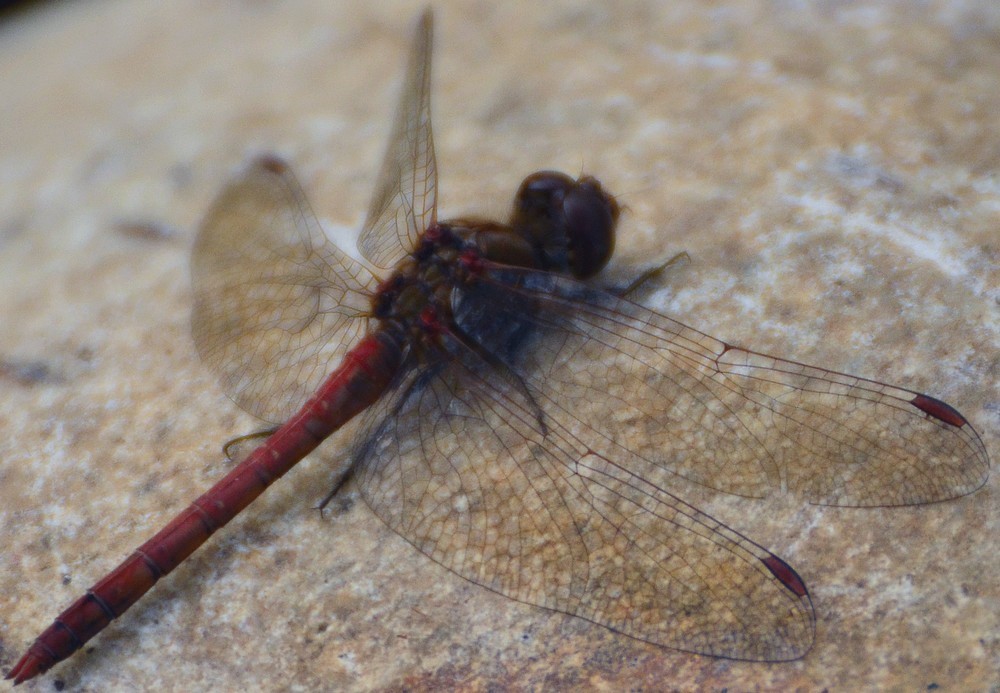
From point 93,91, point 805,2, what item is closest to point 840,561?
point 805,2

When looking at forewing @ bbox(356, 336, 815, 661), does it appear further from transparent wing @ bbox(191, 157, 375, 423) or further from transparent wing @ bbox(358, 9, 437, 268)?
transparent wing @ bbox(358, 9, 437, 268)

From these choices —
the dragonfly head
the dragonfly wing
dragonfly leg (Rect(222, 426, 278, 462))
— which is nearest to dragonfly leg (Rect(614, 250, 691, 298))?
the dragonfly head

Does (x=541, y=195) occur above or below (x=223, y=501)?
above

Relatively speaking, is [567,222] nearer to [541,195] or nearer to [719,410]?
[541,195]

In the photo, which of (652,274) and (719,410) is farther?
(652,274)

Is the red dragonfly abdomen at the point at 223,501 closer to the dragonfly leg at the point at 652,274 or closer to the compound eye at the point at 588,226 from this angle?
the compound eye at the point at 588,226

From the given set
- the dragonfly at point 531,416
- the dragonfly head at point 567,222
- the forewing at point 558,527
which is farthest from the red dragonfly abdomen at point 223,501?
the dragonfly head at point 567,222

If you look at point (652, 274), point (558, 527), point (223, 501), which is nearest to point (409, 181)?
point (652, 274)
